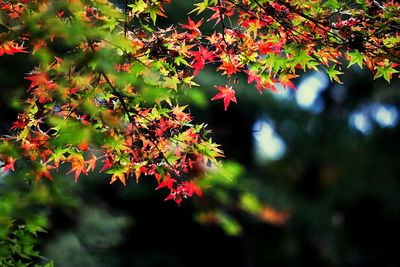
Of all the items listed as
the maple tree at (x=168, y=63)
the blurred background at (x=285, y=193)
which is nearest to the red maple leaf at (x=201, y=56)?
the maple tree at (x=168, y=63)

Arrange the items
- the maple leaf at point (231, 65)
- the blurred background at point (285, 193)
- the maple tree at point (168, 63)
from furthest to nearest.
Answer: the blurred background at point (285, 193) → the maple leaf at point (231, 65) → the maple tree at point (168, 63)

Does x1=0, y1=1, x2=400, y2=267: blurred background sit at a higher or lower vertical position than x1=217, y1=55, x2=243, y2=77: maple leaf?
lower

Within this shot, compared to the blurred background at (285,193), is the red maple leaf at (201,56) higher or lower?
higher

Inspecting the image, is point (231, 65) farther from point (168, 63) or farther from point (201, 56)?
point (168, 63)

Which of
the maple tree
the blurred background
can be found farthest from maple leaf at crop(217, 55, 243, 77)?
the blurred background

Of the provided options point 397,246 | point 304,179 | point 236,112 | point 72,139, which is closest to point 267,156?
point 304,179

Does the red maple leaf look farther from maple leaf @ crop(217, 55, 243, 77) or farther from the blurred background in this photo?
the blurred background

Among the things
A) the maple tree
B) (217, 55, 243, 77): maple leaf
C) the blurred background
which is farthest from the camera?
the blurred background

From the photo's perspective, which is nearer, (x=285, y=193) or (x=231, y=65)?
(x=231, y=65)

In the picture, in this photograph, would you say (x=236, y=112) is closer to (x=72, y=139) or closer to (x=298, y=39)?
(x=298, y=39)

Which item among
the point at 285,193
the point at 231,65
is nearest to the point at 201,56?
the point at 231,65

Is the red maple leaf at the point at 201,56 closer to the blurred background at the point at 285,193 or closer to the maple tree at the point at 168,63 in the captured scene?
the maple tree at the point at 168,63

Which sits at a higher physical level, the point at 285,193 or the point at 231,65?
the point at 231,65

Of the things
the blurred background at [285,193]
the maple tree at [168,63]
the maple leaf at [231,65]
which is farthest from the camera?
the blurred background at [285,193]
